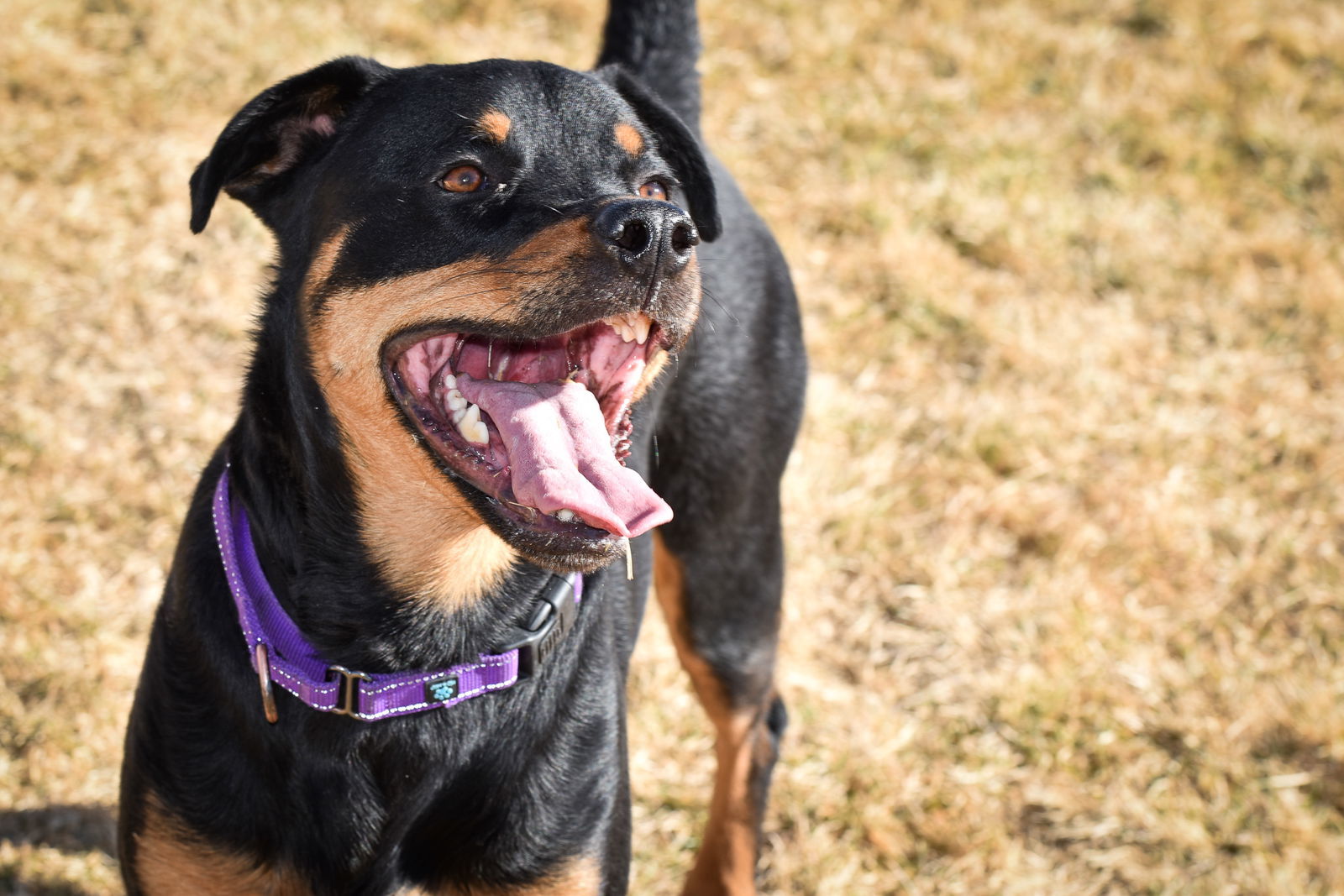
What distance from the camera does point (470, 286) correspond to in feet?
7.47

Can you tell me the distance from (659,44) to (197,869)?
2332mm

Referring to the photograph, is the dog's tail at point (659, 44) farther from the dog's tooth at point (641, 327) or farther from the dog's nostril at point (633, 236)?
the dog's nostril at point (633, 236)

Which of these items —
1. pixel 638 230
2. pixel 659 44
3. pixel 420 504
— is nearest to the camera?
pixel 638 230

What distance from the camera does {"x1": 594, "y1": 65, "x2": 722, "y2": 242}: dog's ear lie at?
282 centimetres

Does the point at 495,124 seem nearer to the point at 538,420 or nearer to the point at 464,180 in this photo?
the point at 464,180

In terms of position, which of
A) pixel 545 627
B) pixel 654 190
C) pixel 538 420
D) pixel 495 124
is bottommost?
pixel 545 627

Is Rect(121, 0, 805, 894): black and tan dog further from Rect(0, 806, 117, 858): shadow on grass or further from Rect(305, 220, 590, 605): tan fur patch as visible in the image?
Rect(0, 806, 117, 858): shadow on grass

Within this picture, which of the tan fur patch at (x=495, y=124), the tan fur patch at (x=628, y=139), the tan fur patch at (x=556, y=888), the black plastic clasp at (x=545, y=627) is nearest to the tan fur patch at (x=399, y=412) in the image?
the black plastic clasp at (x=545, y=627)

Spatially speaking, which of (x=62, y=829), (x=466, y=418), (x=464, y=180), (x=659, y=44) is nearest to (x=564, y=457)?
(x=466, y=418)

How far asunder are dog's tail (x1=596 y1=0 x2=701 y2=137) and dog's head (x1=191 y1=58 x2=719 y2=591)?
2.82ft

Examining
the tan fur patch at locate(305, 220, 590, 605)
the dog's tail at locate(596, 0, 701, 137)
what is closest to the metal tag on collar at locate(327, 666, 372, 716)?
the tan fur patch at locate(305, 220, 590, 605)

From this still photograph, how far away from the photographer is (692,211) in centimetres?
295

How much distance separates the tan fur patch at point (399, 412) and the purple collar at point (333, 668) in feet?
0.49

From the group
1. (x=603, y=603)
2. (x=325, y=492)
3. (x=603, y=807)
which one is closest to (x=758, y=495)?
(x=603, y=603)
